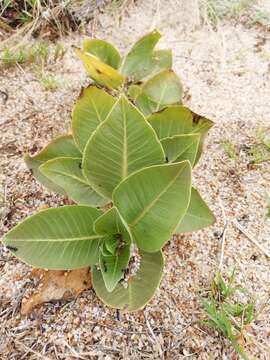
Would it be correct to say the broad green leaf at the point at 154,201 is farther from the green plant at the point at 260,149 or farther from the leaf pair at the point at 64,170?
the green plant at the point at 260,149

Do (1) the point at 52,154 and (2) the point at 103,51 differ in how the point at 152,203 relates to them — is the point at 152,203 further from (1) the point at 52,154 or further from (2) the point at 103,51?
(2) the point at 103,51

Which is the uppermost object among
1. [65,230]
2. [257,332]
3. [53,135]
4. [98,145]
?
[98,145]

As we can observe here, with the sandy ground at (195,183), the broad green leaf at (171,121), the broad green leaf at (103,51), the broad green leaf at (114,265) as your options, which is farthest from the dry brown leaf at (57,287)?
the broad green leaf at (103,51)

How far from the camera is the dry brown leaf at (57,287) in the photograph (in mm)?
951

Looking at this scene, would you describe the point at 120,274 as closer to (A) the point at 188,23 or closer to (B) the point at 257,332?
(B) the point at 257,332

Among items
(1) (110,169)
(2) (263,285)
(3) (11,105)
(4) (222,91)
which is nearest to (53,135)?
(3) (11,105)

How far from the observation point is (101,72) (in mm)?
1333

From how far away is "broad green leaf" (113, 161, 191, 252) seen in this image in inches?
29.0

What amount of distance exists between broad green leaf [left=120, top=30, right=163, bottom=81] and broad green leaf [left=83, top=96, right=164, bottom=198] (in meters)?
0.63

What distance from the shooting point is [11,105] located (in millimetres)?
1449

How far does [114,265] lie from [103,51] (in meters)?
0.78

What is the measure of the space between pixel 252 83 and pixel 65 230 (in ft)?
3.39

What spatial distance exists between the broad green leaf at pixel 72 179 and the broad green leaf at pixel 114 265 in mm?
129

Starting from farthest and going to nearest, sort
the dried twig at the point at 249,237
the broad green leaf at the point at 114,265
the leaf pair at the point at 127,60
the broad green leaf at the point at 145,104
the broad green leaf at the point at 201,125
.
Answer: the leaf pair at the point at 127,60 → the broad green leaf at the point at 145,104 → the dried twig at the point at 249,237 → the broad green leaf at the point at 201,125 → the broad green leaf at the point at 114,265
